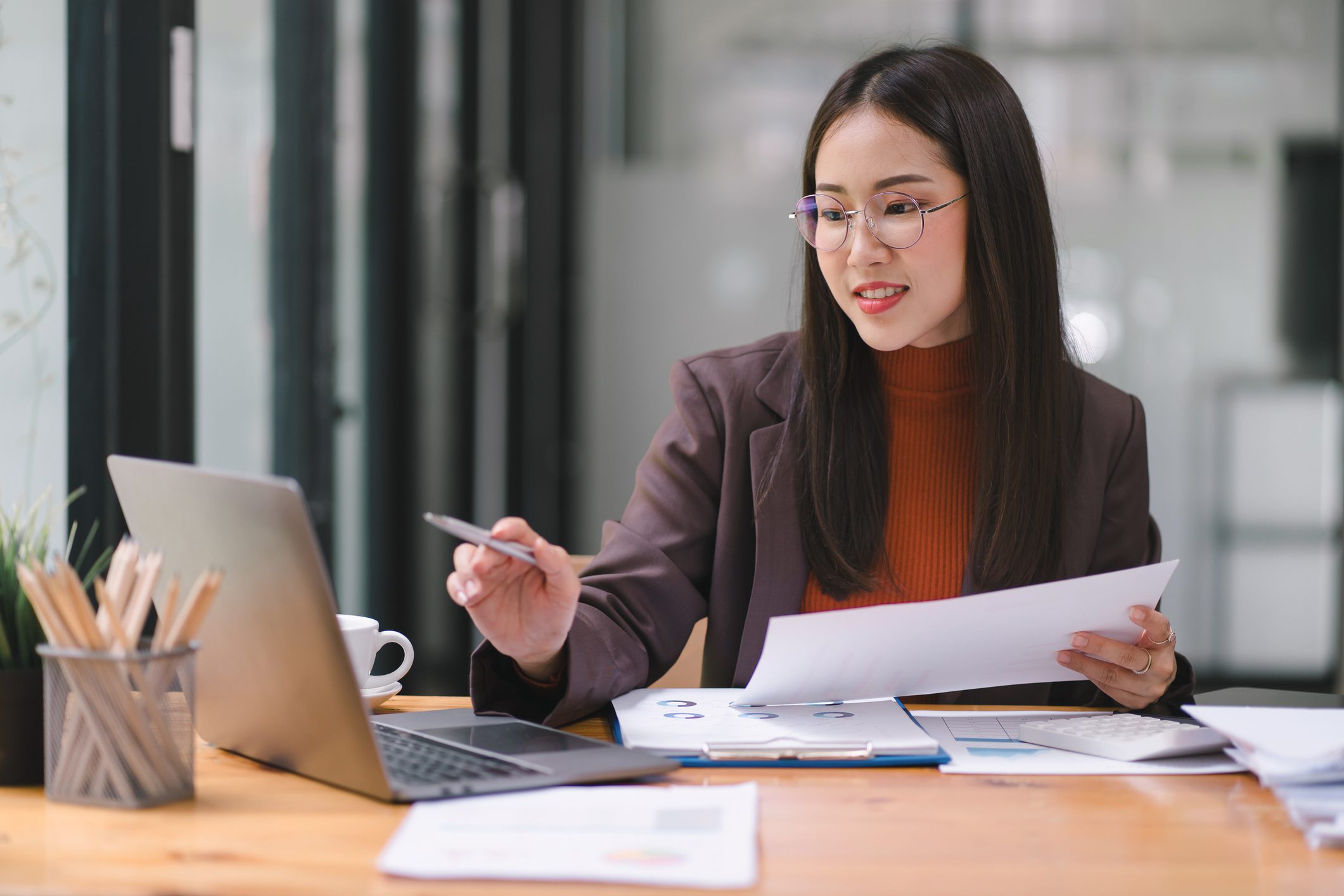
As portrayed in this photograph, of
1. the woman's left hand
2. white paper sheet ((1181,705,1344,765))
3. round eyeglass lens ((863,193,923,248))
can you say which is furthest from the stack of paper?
round eyeglass lens ((863,193,923,248))

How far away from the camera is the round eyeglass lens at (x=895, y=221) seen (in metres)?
1.33

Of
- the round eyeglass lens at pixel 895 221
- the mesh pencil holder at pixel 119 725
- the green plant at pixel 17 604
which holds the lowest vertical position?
the mesh pencil holder at pixel 119 725

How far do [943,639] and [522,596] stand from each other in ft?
1.14

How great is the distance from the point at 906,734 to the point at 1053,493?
508 millimetres

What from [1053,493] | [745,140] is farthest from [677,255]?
[1053,493]

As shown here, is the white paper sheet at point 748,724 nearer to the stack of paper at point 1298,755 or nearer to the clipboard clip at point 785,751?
the clipboard clip at point 785,751

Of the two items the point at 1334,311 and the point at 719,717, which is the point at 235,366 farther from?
the point at 1334,311

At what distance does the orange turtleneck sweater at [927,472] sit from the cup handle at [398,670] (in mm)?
477

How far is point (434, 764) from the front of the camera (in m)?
0.90

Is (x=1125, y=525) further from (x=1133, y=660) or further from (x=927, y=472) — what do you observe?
(x=1133, y=660)

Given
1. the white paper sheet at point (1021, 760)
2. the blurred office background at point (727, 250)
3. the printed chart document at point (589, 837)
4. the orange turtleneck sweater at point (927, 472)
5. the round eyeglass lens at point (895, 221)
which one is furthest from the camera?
the blurred office background at point (727, 250)

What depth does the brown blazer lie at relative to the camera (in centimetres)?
135

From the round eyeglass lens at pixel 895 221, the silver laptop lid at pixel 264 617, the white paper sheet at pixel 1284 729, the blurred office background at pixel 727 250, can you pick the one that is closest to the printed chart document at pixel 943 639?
the white paper sheet at pixel 1284 729

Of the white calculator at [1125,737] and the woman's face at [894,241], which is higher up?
the woman's face at [894,241]
